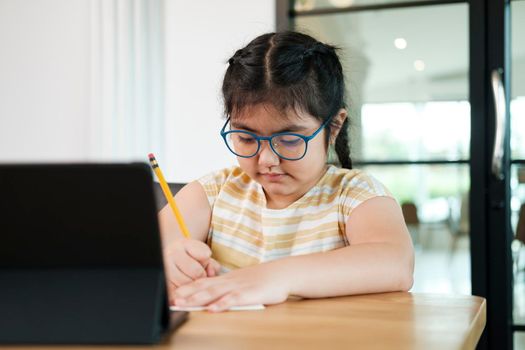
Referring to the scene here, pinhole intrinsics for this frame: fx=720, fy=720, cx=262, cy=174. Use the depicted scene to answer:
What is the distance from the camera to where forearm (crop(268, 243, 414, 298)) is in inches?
36.5

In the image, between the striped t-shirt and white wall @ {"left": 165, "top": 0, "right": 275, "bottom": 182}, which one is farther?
white wall @ {"left": 165, "top": 0, "right": 275, "bottom": 182}

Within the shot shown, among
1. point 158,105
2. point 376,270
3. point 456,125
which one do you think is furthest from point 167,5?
point 376,270

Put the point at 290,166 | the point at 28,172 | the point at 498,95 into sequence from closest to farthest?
the point at 28,172 → the point at 290,166 → the point at 498,95

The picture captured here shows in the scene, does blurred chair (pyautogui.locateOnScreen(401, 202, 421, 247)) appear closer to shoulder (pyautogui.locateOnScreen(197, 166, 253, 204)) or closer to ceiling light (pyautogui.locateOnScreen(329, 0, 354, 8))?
ceiling light (pyautogui.locateOnScreen(329, 0, 354, 8))

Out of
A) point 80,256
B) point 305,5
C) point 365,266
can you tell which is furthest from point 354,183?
point 305,5

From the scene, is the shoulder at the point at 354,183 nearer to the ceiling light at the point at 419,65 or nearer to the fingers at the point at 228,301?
the fingers at the point at 228,301

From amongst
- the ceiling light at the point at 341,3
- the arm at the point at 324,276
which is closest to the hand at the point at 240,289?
the arm at the point at 324,276

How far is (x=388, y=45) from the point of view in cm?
288

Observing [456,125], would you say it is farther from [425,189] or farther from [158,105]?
[158,105]

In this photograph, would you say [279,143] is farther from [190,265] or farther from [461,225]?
[461,225]

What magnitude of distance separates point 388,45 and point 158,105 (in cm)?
103

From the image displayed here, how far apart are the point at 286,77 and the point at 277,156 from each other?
149 millimetres

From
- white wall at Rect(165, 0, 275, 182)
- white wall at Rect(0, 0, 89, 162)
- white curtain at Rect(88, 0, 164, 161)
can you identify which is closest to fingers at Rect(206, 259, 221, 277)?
white wall at Rect(165, 0, 275, 182)

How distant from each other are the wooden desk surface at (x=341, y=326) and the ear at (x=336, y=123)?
0.48 metres
